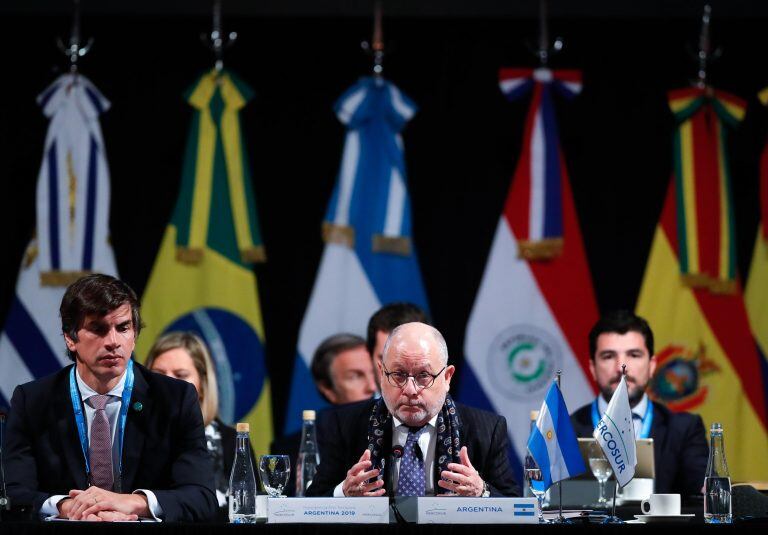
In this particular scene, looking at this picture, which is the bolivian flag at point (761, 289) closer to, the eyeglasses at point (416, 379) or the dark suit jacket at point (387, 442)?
the dark suit jacket at point (387, 442)

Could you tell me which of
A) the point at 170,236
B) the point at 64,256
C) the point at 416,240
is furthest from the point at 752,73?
the point at 64,256

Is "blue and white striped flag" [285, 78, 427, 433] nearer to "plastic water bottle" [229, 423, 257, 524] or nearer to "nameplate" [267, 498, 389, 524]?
"plastic water bottle" [229, 423, 257, 524]

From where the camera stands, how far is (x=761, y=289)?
6566mm

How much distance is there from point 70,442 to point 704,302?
394 cm

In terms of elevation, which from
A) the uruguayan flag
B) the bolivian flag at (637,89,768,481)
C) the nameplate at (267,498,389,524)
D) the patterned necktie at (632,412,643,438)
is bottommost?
the nameplate at (267,498,389,524)

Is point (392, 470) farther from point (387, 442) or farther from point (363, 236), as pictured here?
point (363, 236)

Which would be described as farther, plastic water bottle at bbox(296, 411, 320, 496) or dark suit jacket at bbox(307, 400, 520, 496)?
plastic water bottle at bbox(296, 411, 320, 496)

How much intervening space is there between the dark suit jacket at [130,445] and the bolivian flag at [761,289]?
12.4 ft

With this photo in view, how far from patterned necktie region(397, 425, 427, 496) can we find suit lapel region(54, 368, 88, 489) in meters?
0.99

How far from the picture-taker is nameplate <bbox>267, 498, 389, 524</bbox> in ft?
10.4

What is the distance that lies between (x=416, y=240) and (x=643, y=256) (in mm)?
1264

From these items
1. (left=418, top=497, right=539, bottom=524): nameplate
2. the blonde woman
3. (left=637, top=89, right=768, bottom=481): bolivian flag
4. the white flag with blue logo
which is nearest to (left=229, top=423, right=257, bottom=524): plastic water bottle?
(left=418, top=497, right=539, bottom=524): nameplate

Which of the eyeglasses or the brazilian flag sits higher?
the brazilian flag

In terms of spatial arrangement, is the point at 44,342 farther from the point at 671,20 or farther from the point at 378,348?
the point at 671,20
